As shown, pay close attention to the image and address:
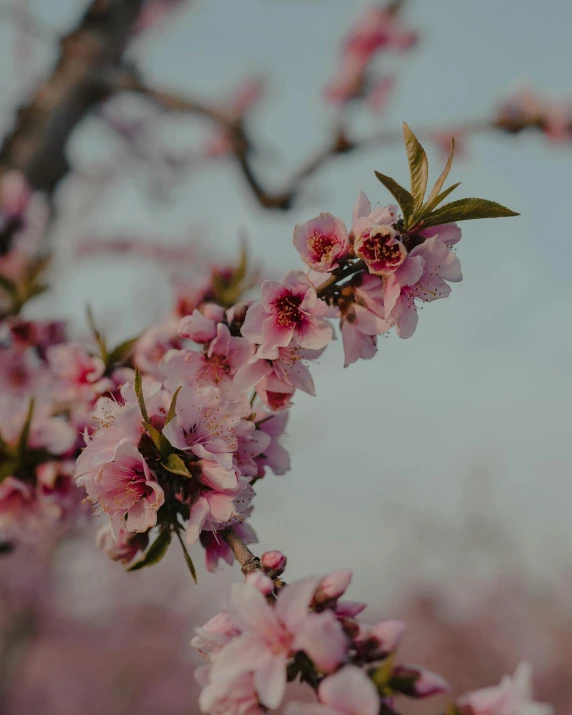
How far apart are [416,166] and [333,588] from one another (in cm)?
91

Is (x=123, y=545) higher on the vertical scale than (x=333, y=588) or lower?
lower

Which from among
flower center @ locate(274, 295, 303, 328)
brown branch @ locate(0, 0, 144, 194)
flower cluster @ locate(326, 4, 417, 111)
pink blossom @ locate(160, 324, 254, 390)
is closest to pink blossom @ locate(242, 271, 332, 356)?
flower center @ locate(274, 295, 303, 328)

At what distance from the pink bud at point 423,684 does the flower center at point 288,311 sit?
783 mm

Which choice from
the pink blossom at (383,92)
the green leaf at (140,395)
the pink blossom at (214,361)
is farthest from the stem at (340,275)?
the pink blossom at (383,92)

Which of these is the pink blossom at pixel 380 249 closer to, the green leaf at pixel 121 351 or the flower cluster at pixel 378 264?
the flower cluster at pixel 378 264

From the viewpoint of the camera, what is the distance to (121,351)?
2.10 meters

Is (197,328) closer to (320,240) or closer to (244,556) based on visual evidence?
(320,240)

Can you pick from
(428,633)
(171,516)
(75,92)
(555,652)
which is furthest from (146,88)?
(555,652)

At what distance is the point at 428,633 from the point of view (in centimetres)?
1708

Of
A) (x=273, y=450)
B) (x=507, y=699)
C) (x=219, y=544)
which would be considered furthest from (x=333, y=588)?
(x=273, y=450)

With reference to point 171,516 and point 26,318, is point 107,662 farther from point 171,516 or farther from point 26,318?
point 171,516

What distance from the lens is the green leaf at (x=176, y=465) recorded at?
4.37 ft

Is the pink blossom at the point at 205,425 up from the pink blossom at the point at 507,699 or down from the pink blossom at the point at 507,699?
up

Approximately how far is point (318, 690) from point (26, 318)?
85.7 inches
